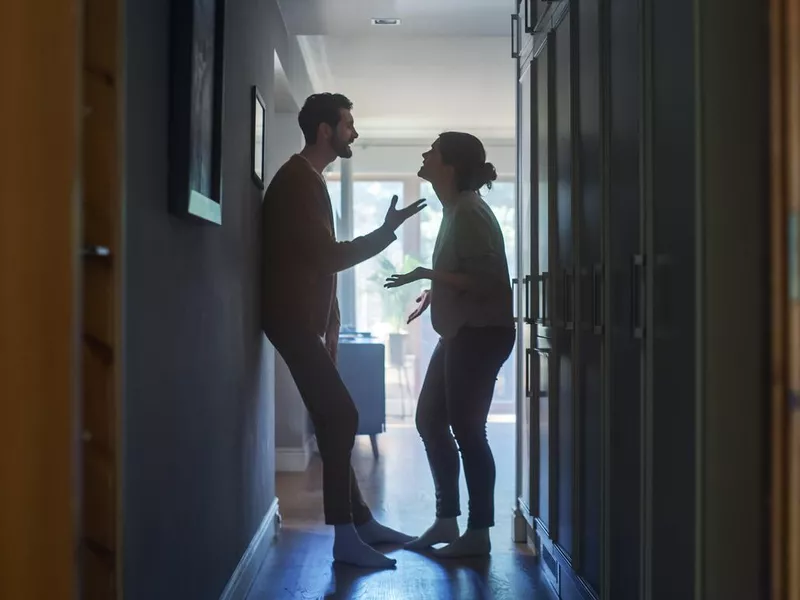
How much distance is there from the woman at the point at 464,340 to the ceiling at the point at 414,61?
0.89 m

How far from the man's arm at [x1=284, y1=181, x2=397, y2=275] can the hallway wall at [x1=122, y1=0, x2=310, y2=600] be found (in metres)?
0.16

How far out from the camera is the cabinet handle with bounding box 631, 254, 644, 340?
164cm

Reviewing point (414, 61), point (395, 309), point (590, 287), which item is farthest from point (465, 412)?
point (395, 309)

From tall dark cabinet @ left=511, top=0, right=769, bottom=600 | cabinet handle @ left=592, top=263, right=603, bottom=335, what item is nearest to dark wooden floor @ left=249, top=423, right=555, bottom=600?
tall dark cabinet @ left=511, top=0, right=769, bottom=600

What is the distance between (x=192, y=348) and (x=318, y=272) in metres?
1.06

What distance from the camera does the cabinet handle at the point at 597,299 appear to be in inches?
77.0

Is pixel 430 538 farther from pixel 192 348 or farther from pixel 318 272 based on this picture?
pixel 192 348

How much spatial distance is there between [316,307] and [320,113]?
2.53 ft

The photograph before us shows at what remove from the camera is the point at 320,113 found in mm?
3035

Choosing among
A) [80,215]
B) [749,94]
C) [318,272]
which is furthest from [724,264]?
[318,272]

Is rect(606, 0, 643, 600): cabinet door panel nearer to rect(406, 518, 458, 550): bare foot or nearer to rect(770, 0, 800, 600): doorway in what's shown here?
rect(770, 0, 800, 600): doorway

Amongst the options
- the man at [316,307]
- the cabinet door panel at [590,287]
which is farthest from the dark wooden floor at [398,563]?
the cabinet door panel at [590,287]

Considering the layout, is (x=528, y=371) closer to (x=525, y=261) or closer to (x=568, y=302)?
(x=525, y=261)

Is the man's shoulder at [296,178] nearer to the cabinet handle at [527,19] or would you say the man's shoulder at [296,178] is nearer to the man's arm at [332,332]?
the man's arm at [332,332]
